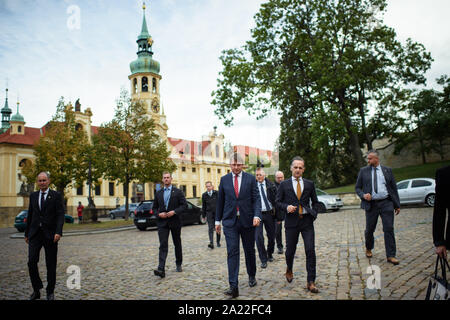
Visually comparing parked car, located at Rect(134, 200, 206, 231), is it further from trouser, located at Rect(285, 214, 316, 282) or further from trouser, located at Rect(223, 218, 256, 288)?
trouser, located at Rect(285, 214, 316, 282)

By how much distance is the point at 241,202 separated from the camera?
507cm

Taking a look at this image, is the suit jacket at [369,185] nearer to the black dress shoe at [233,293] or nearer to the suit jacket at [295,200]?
the suit jacket at [295,200]

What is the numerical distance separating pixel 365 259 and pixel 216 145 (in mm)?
71196

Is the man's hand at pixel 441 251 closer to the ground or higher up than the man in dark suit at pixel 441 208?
closer to the ground

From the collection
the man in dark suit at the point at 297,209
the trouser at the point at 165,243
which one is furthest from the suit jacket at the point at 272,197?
the man in dark suit at the point at 297,209

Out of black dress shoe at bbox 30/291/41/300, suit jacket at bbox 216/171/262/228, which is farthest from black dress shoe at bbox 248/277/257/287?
black dress shoe at bbox 30/291/41/300

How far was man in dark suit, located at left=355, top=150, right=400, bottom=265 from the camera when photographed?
20.3 ft

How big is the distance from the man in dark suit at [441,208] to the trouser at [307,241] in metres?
1.93

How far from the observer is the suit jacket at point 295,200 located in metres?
4.94

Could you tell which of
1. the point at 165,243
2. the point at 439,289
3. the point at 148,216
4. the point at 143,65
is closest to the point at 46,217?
the point at 165,243

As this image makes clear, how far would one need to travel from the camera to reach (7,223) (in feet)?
105

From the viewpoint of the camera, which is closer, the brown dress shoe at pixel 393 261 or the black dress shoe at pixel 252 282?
the black dress shoe at pixel 252 282

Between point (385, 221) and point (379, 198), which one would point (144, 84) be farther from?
point (385, 221)

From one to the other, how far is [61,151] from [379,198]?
25819 mm
